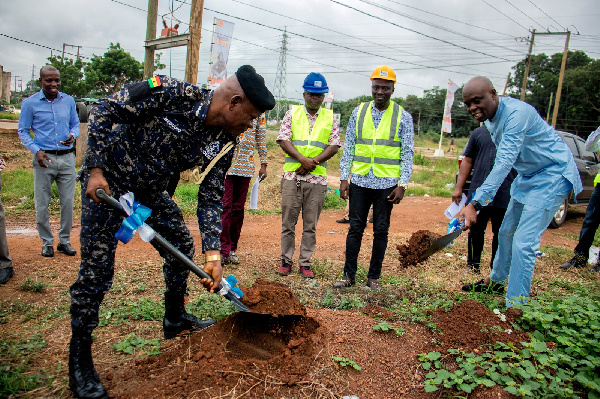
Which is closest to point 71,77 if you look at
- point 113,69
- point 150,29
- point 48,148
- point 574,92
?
point 113,69

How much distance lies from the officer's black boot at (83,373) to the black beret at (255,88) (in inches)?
66.7

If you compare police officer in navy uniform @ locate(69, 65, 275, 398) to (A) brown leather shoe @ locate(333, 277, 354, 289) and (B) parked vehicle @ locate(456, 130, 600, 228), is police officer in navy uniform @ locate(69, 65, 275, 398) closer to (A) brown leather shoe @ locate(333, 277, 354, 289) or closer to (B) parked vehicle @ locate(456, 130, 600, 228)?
(A) brown leather shoe @ locate(333, 277, 354, 289)

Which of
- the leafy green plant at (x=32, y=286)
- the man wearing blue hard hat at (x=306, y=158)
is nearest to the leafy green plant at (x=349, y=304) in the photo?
the man wearing blue hard hat at (x=306, y=158)

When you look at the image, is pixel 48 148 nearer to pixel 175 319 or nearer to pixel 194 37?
pixel 175 319

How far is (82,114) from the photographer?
1197cm

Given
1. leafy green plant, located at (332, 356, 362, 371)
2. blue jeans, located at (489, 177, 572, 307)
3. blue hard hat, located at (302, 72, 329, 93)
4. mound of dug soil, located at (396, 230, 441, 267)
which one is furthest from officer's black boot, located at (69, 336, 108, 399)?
mound of dug soil, located at (396, 230, 441, 267)

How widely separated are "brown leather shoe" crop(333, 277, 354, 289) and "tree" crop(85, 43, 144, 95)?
3195 centimetres

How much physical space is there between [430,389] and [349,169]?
101 inches

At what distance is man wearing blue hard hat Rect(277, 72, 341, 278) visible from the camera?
15.5 ft

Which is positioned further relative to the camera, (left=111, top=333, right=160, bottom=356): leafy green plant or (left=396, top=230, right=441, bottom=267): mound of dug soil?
(left=396, top=230, right=441, bottom=267): mound of dug soil

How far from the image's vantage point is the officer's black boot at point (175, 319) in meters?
3.10

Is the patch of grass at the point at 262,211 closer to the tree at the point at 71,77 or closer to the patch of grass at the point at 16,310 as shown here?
the patch of grass at the point at 16,310

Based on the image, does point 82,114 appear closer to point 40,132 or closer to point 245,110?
point 40,132

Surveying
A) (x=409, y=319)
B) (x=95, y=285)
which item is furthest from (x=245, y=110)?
(x=409, y=319)
